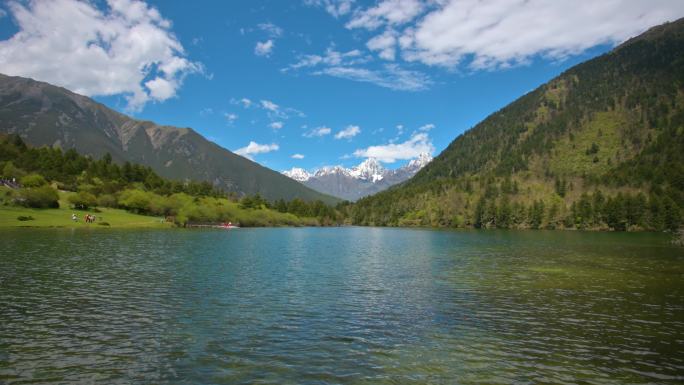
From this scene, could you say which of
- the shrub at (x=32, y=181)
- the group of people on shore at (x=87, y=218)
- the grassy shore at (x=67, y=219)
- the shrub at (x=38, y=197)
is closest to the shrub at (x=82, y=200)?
the grassy shore at (x=67, y=219)

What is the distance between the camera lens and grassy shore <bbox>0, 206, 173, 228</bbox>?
136m

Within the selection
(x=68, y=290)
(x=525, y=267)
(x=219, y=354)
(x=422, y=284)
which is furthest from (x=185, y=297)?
(x=525, y=267)

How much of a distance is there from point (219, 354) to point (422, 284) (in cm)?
3036

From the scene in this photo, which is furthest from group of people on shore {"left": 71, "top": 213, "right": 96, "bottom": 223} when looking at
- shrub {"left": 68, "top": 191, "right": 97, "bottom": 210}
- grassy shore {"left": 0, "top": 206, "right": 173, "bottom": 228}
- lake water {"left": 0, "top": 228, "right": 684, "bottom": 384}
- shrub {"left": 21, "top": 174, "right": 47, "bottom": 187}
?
lake water {"left": 0, "top": 228, "right": 684, "bottom": 384}

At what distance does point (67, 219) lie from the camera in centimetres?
15138

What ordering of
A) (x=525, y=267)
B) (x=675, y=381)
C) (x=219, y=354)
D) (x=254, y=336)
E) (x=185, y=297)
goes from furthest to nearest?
1. (x=525, y=267)
2. (x=185, y=297)
3. (x=254, y=336)
4. (x=219, y=354)
5. (x=675, y=381)

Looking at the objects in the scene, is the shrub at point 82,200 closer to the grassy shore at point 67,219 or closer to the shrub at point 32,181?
the grassy shore at point 67,219

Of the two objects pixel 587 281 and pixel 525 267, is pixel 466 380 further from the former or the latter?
pixel 525 267

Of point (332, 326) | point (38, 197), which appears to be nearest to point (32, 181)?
point (38, 197)

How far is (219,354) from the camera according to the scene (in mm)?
24266

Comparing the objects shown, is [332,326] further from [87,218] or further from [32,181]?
[32,181]

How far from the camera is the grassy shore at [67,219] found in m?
136

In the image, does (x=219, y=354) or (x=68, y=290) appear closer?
(x=219, y=354)

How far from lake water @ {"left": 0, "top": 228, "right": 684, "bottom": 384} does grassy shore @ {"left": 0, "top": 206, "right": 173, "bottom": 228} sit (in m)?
94.2
